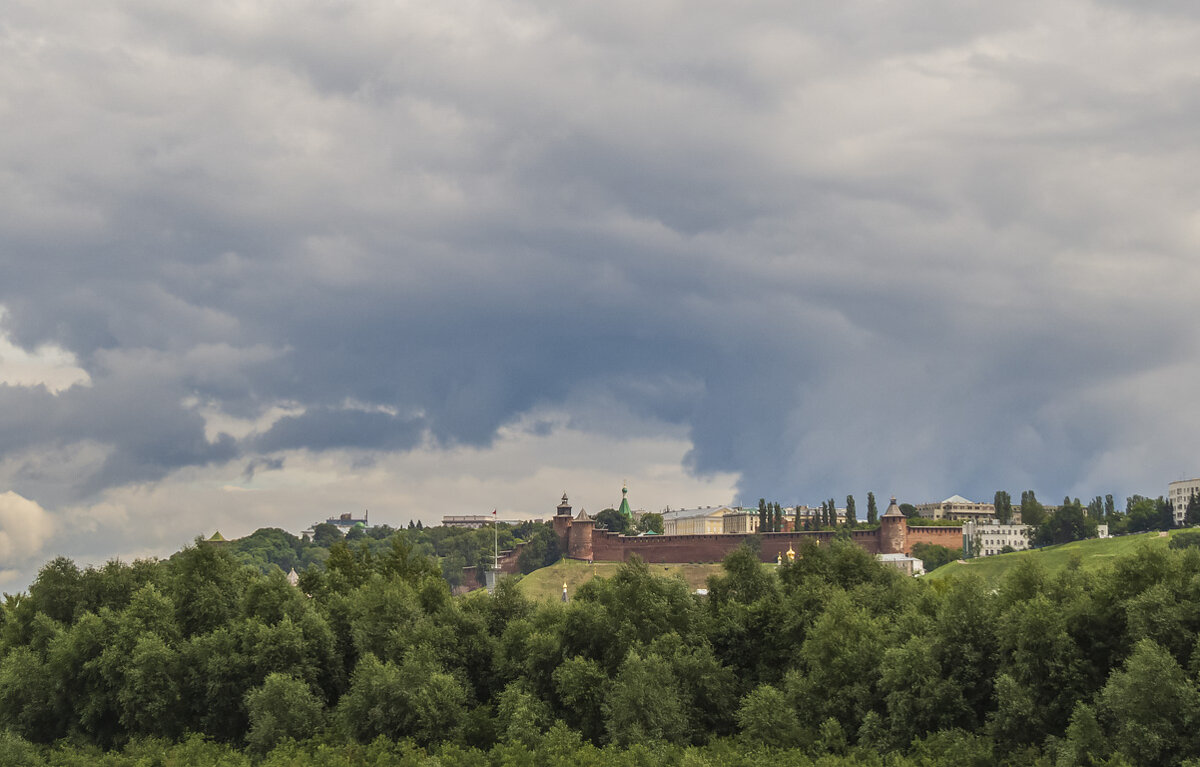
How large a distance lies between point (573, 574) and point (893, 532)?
141 feet

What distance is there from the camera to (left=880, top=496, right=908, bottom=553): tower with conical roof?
14938 centimetres

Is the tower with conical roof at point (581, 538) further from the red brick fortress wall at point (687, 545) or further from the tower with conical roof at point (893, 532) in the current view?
the tower with conical roof at point (893, 532)

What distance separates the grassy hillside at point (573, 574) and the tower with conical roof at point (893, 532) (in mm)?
22289

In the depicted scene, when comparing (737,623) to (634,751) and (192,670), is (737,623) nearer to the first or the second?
(634,751)

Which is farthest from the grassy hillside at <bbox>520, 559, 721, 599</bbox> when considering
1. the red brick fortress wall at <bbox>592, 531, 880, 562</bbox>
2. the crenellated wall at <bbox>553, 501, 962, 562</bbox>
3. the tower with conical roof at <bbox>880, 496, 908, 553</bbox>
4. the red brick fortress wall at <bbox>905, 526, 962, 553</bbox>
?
the red brick fortress wall at <bbox>905, 526, 962, 553</bbox>

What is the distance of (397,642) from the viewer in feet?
128

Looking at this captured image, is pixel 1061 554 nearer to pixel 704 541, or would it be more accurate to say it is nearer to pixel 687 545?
pixel 704 541

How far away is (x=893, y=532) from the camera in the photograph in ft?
491

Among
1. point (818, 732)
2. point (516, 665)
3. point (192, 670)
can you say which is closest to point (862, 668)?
point (818, 732)

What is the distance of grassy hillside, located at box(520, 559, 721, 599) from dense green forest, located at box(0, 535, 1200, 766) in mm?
96541

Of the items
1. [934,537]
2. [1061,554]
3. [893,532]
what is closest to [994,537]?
[934,537]

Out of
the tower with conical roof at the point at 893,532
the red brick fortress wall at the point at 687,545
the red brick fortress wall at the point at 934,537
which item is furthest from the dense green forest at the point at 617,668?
the red brick fortress wall at the point at 934,537

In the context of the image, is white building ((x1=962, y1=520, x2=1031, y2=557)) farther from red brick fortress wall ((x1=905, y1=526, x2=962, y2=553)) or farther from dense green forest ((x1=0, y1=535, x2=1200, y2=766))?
dense green forest ((x1=0, y1=535, x2=1200, y2=766))

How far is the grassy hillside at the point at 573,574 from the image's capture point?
143 metres
